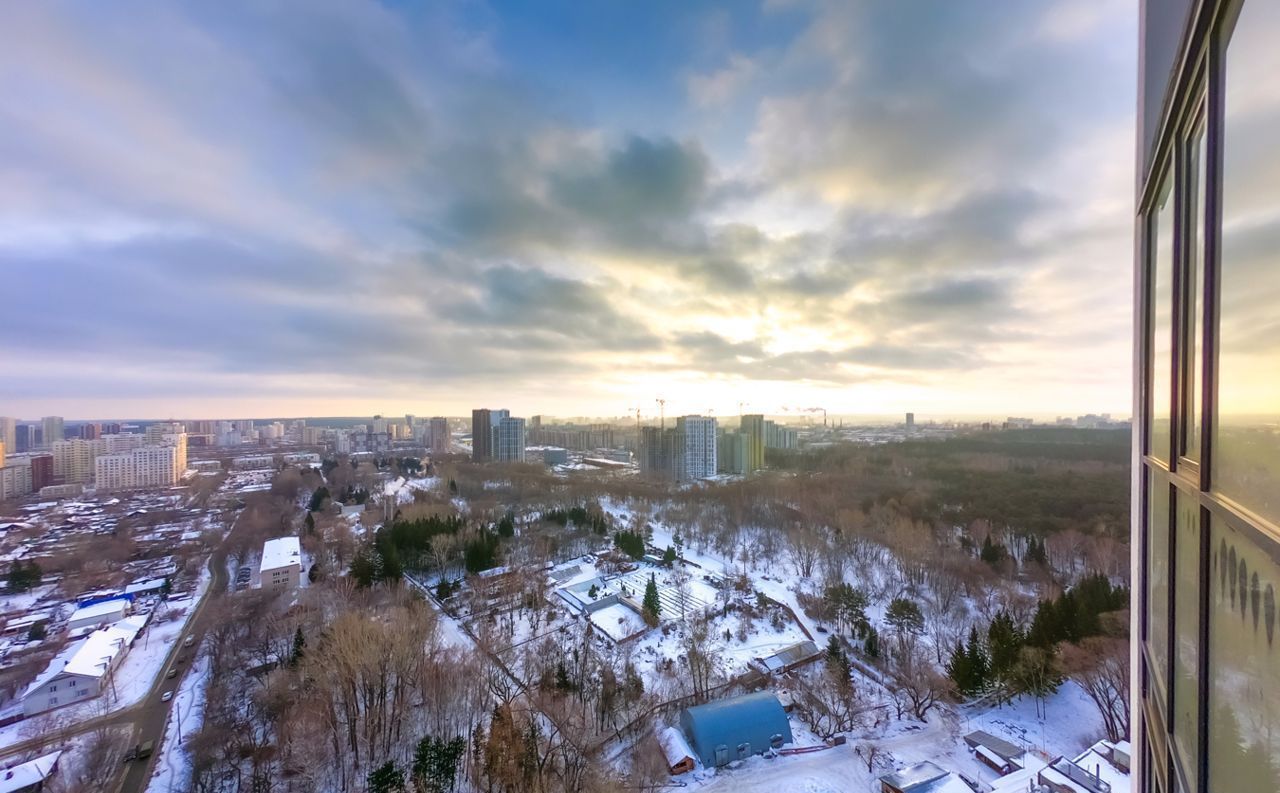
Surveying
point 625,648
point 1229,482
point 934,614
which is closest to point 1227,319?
point 1229,482

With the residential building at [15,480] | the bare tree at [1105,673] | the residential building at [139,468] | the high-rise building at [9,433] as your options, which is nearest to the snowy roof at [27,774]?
the bare tree at [1105,673]

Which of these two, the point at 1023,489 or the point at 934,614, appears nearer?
the point at 934,614

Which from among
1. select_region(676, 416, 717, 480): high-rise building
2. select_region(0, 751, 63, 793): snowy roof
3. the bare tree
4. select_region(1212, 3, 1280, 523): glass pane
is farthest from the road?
select_region(676, 416, 717, 480): high-rise building

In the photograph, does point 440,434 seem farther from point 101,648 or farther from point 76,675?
point 76,675

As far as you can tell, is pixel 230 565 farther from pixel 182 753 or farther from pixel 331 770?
pixel 331 770

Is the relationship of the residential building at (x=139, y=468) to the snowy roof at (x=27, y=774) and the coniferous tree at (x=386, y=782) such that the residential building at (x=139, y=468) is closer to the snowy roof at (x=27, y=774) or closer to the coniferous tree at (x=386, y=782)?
the snowy roof at (x=27, y=774)

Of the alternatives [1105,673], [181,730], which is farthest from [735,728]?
[181,730]
